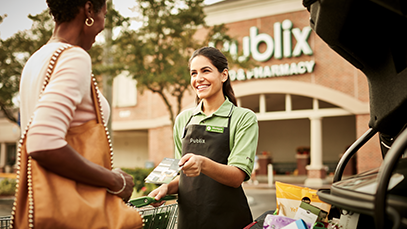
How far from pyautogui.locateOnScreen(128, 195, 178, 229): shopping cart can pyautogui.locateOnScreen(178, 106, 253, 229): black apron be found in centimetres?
10

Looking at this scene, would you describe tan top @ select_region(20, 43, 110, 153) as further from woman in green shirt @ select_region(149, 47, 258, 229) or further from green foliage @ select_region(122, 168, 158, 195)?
green foliage @ select_region(122, 168, 158, 195)

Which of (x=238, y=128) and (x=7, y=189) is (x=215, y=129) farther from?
(x=7, y=189)

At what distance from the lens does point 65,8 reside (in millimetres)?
1334

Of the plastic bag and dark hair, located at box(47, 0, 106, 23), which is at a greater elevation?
dark hair, located at box(47, 0, 106, 23)

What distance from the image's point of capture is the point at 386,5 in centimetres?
131

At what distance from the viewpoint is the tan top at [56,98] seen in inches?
45.4

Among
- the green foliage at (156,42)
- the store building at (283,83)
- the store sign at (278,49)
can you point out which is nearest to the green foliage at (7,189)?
the green foliage at (156,42)

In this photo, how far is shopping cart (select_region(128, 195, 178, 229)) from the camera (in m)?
1.88

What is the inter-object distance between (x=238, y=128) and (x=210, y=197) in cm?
47

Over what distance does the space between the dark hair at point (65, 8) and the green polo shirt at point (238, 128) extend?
115 cm

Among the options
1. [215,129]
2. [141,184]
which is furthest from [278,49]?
[215,129]

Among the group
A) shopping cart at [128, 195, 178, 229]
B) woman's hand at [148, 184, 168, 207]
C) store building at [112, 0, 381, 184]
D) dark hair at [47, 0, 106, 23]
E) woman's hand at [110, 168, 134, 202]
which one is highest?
store building at [112, 0, 381, 184]

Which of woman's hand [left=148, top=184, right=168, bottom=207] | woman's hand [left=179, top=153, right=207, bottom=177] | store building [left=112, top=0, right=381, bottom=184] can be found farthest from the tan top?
store building [left=112, top=0, right=381, bottom=184]

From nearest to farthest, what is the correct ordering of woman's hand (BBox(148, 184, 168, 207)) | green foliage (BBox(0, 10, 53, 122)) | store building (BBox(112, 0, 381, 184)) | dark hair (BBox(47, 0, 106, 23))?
dark hair (BBox(47, 0, 106, 23)), woman's hand (BBox(148, 184, 168, 207)), green foliage (BBox(0, 10, 53, 122)), store building (BBox(112, 0, 381, 184))
